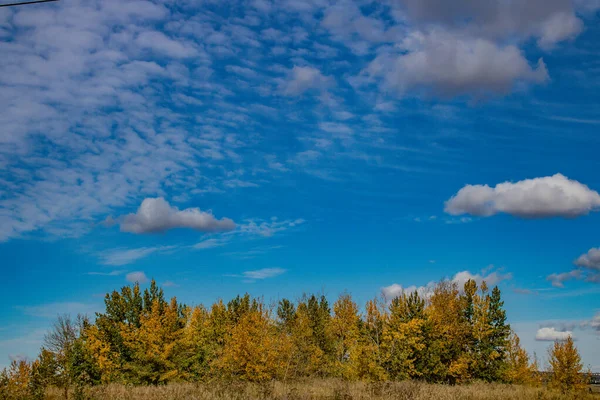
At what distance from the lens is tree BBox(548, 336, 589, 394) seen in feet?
131

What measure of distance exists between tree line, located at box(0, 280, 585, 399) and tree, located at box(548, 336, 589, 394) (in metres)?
0.08

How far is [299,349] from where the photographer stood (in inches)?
2084

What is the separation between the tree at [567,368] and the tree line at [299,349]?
0.08m

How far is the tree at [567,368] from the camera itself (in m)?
39.9

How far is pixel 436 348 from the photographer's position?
42.3 meters

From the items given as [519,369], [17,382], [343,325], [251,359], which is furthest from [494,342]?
[17,382]

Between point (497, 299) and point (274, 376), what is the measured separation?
25.4 meters

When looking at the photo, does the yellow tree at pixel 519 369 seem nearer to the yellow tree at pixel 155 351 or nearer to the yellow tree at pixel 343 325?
the yellow tree at pixel 343 325

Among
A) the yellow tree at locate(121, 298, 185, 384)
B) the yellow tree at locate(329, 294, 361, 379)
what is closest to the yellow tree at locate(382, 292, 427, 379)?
the yellow tree at locate(329, 294, 361, 379)

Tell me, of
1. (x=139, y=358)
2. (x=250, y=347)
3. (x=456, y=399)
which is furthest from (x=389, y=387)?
(x=139, y=358)

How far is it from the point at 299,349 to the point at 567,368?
25.6 metres

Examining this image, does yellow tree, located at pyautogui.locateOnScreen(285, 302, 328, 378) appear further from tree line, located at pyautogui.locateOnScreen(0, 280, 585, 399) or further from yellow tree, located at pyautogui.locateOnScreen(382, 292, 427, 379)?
yellow tree, located at pyautogui.locateOnScreen(382, 292, 427, 379)

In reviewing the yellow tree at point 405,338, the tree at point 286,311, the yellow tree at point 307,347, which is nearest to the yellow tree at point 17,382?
the yellow tree at point 405,338

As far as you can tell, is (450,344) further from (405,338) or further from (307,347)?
(307,347)
